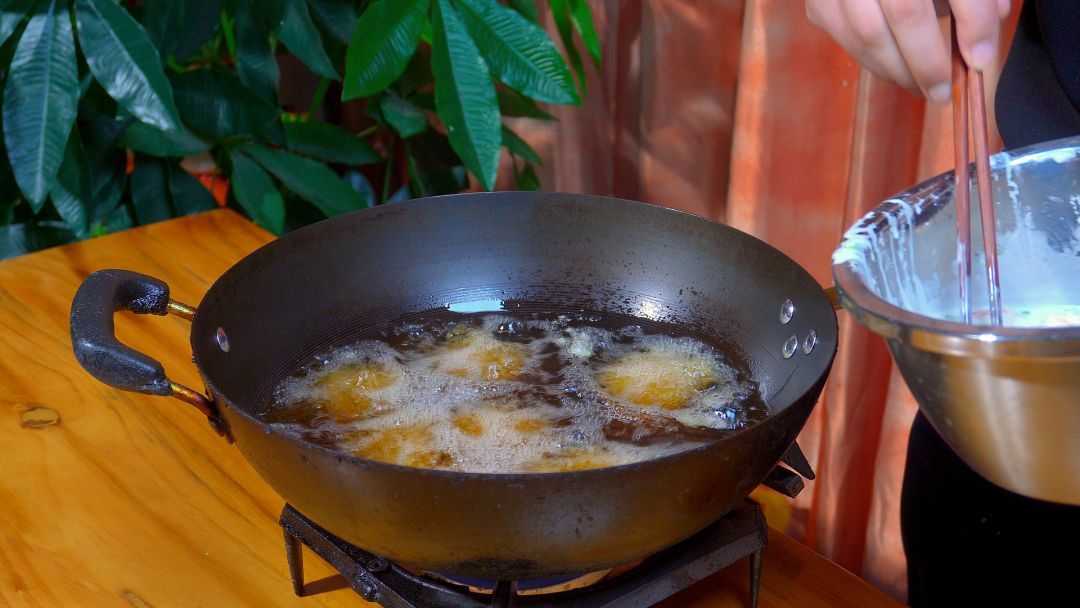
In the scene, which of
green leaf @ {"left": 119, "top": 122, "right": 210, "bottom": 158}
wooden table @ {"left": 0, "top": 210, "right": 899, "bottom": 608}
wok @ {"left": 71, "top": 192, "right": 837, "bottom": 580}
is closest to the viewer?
wok @ {"left": 71, "top": 192, "right": 837, "bottom": 580}

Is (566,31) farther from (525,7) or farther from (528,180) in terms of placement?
(528,180)

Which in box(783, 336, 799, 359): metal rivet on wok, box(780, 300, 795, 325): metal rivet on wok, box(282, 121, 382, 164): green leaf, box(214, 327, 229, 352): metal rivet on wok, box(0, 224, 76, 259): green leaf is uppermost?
box(780, 300, 795, 325): metal rivet on wok

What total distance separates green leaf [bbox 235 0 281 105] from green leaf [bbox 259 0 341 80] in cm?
7

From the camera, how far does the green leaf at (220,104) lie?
57.8 inches

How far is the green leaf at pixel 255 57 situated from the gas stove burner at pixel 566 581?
969 mm

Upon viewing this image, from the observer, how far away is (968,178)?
2.20 ft

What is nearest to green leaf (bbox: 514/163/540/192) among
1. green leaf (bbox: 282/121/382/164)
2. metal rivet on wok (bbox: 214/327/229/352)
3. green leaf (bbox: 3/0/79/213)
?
green leaf (bbox: 282/121/382/164)

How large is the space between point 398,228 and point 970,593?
0.68 meters

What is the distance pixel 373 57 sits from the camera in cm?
130

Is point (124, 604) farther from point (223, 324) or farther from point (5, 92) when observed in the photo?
point (5, 92)

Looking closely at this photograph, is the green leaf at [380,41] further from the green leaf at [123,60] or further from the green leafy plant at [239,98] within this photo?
the green leaf at [123,60]

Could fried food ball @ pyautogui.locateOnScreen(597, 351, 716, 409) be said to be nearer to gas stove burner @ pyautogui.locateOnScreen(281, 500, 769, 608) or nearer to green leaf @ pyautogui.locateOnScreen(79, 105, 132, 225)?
gas stove burner @ pyautogui.locateOnScreen(281, 500, 769, 608)

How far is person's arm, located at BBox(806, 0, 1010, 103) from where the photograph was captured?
25.7 inches

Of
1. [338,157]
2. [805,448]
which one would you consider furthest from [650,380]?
[338,157]
